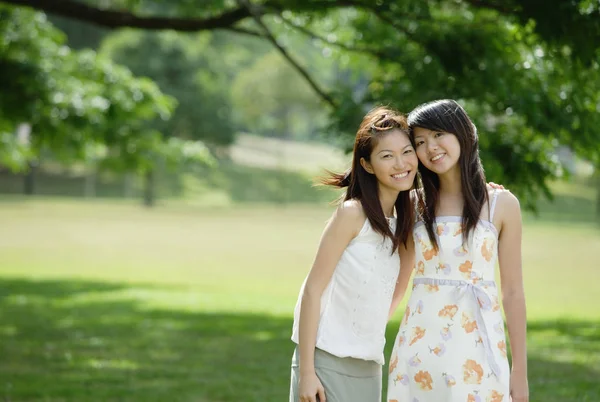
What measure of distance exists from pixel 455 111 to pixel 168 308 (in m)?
10.9

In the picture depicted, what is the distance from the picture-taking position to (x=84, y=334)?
10.7 m

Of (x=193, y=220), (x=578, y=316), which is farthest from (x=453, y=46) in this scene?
(x=193, y=220)

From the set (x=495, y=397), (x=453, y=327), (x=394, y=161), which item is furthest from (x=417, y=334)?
(x=394, y=161)

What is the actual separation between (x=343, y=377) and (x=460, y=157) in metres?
0.92

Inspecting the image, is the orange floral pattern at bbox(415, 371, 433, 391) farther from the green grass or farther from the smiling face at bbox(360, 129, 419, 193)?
the green grass

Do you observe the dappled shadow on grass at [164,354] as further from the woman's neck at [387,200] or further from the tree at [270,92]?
the tree at [270,92]

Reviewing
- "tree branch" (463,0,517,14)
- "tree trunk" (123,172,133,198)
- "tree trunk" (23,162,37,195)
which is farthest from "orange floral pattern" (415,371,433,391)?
"tree trunk" (123,172,133,198)

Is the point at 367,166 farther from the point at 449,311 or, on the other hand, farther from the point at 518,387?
the point at 518,387

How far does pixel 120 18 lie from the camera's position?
10.0 m

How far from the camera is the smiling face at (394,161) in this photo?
11.3 feet

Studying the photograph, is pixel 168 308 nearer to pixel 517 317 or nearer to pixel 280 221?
pixel 517 317

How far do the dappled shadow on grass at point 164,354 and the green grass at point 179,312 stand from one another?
15mm

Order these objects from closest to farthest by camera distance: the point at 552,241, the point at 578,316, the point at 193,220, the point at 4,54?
1. the point at 4,54
2. the point at 578,316
3. the point at 552,241
4. the point at 193,220

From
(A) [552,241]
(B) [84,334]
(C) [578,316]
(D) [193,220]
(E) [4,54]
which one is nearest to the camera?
(B) [84,334]
